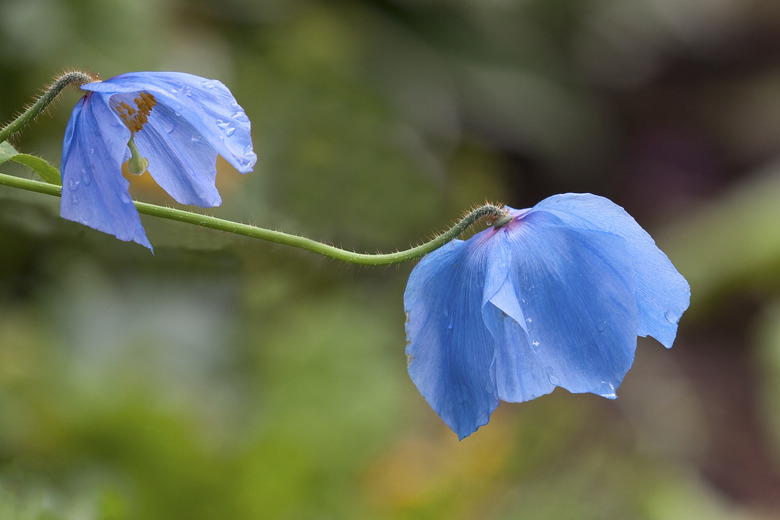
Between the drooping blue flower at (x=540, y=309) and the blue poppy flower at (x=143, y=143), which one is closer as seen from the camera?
the blue poppy flower at (x=143, y=143)

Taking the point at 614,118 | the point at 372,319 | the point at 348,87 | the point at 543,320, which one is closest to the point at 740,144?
the point at 614,118

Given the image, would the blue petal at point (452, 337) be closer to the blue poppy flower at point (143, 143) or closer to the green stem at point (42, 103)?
the blue poppy flower at point (143, 143)

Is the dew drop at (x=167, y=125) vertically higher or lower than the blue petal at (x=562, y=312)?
higher

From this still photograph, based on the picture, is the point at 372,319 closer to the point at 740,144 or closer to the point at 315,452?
the point at 315,452

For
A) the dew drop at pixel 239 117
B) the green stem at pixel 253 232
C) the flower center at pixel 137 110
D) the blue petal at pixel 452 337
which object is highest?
the dew drop at pixel 239 117

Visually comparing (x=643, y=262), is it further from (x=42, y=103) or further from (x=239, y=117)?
(x=42, y=103)

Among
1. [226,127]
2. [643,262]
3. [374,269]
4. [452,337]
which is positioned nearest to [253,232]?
[226,127]

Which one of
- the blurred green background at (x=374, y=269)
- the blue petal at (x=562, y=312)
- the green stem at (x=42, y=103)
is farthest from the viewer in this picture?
the blurred green background at (x=374, y=269)

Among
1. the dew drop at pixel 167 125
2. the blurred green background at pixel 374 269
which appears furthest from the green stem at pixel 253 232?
the blurred green background at pixel 374 269
